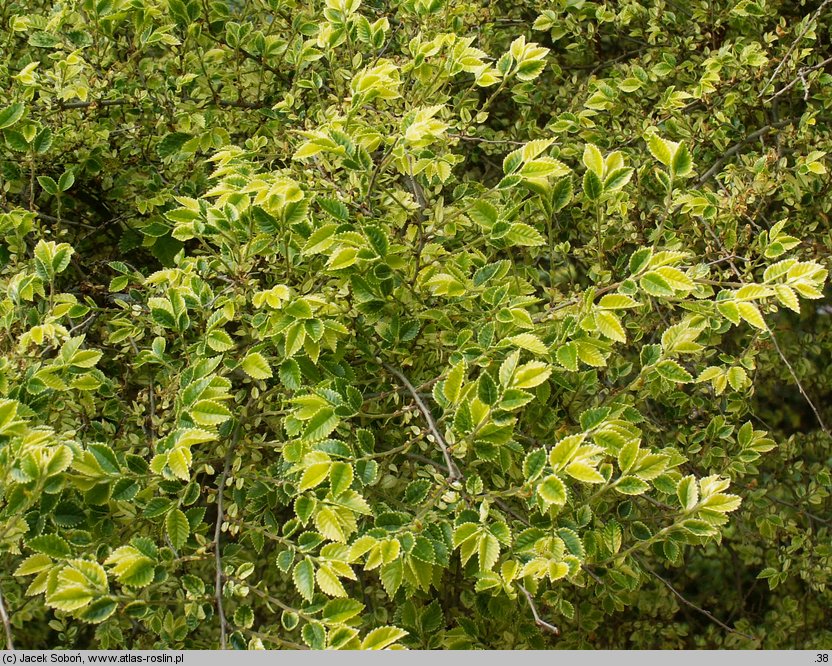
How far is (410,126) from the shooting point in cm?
187

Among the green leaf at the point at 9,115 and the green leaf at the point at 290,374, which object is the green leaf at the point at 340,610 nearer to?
the green leaf at the point at 290,374

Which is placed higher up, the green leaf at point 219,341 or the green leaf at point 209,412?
the green leaf at point 219,341

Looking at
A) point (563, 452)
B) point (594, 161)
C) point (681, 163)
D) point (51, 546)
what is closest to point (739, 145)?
point (681, 163)

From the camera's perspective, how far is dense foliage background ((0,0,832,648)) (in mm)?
1772

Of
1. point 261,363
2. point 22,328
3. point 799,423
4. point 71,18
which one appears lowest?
point 799,423

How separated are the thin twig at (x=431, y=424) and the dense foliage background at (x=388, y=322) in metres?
0.03

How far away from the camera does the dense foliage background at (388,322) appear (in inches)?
69.8

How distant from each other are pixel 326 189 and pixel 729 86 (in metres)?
1.53

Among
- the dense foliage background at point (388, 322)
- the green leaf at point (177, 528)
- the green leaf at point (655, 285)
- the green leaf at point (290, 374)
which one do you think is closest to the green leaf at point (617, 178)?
the dense foliage background at point (388, 322)

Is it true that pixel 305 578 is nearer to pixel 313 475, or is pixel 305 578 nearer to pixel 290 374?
pixel 313 475

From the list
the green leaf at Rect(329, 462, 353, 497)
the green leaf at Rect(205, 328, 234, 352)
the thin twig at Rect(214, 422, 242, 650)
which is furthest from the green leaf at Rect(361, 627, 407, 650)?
the green leaf at Rect(205, 328, 234, 352)

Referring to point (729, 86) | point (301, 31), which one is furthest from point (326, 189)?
point (729, 86)

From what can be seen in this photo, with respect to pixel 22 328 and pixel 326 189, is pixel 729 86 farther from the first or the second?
pixel 22 328

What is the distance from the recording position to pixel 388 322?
2088mm
